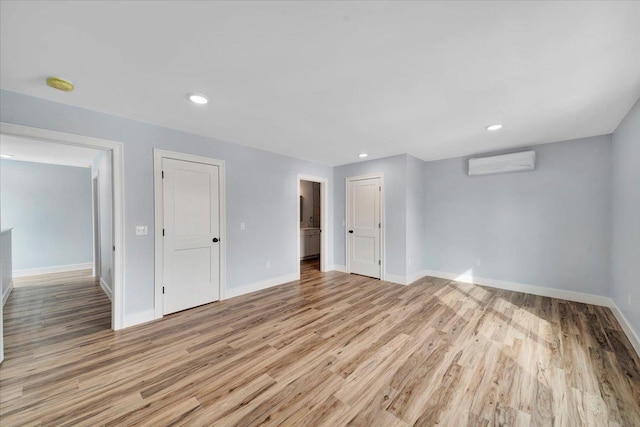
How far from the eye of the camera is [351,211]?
5246 mm

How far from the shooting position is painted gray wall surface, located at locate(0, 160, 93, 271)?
4.99m

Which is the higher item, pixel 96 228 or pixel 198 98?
pixel 198 98

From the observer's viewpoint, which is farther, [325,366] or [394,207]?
[394,207]

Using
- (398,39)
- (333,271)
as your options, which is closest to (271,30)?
(398,39)

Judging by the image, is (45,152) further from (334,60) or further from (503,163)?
(503,163)

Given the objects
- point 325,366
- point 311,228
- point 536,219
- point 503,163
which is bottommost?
point 325,366

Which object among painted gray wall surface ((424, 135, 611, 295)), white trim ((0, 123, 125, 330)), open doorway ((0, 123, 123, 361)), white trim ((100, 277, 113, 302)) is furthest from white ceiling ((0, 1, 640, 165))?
white trim ((100, 277, 113, 302))

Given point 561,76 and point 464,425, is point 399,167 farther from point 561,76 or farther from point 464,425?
point 464,425

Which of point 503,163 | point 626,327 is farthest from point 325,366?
point 503,163

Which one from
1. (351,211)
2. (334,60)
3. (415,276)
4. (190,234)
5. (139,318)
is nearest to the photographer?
(334,60)

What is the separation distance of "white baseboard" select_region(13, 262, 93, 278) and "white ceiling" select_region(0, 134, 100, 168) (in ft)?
7.56

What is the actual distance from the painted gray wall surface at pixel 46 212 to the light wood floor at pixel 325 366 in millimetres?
2697

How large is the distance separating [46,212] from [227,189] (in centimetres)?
488

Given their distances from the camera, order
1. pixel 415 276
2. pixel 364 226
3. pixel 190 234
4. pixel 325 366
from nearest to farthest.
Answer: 1. pixel 325 366
2. pixel 190 234
3. pixel 415 276
4. pixel 364 226
